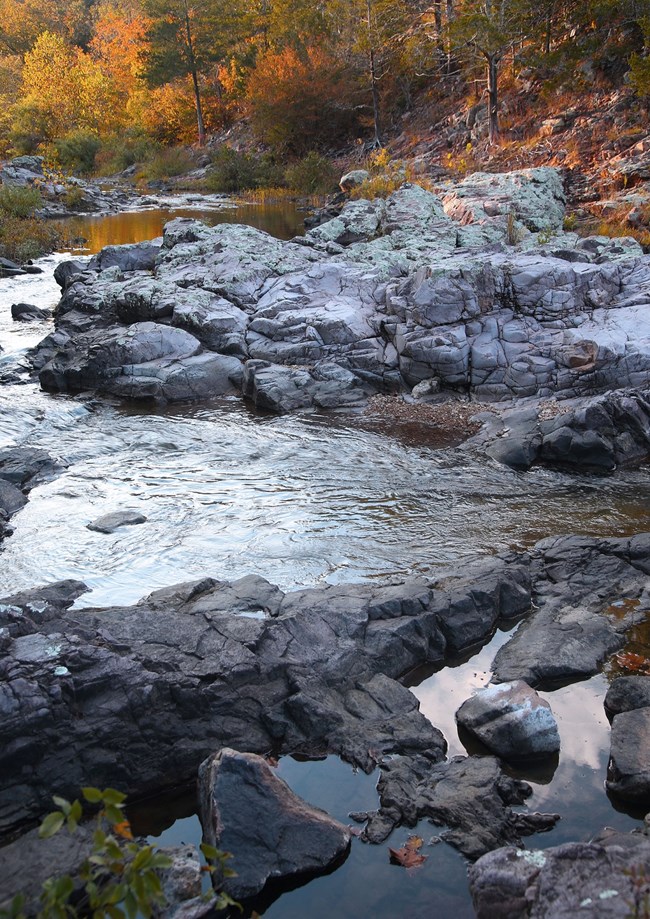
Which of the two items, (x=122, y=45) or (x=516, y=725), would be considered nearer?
(x=516, y=725)

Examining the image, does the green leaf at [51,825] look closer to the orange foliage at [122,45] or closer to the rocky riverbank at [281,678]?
the rocky riverbank at [281,678]

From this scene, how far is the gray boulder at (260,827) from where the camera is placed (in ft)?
14.0

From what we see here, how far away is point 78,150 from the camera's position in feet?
166

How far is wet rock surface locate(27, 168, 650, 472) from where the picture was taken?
38.9ft

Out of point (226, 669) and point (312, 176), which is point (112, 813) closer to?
point (226, 669)

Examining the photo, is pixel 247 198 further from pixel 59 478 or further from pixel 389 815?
pixel 389 815

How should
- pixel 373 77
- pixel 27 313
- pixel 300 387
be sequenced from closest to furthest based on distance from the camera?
pixel 300 387
pixel 27 313
pixel 373 77

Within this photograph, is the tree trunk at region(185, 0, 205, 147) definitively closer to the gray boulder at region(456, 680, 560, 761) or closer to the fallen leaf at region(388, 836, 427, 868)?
the gray boulder at region(456, 680, 560, 761)

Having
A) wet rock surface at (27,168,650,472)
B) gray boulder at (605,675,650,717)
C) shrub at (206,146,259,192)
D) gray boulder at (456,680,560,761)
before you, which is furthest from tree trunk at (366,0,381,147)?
gray boulder at (456,680,560,761)

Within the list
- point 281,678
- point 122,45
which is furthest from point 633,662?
point 122,45

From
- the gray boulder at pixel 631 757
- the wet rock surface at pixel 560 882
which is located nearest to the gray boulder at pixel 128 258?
the gray boulder at pixel 631 757

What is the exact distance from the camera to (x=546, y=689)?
19.6 feet

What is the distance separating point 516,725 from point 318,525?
12.9ft

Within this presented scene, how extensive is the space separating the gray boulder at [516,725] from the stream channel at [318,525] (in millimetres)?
150
